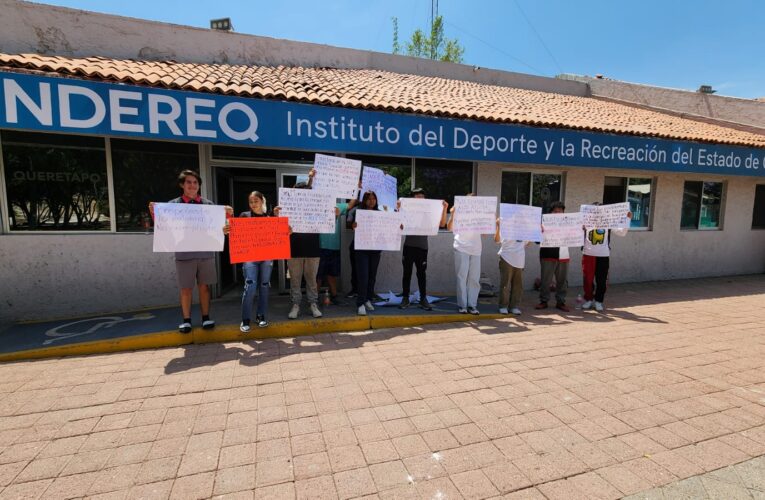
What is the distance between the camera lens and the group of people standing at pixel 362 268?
16.2ft

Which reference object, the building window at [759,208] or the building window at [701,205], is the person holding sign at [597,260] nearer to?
the building window at [701,205]

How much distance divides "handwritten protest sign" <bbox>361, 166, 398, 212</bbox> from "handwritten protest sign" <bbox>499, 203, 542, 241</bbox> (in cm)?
174

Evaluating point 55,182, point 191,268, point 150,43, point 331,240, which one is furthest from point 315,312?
point 150,43

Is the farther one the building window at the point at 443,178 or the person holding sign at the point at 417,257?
the building window at the point at 443,178

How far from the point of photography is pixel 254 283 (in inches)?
201

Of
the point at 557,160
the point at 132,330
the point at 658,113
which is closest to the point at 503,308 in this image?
the point at 557,160

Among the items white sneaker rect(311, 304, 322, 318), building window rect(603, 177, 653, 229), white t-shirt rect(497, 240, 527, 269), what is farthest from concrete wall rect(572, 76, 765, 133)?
white sneaker rect(311, 304, 322, 318)

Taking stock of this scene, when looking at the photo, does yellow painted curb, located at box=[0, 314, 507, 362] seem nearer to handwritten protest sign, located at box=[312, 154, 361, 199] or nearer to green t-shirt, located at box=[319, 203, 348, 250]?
green t-shirt, located at box=[319, 203, 348, 250]

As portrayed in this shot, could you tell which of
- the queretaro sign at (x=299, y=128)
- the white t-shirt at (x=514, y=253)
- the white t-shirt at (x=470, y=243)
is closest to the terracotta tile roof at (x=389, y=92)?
the queretaro sign at (x=299, y=128)

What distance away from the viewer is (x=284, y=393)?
357 cm

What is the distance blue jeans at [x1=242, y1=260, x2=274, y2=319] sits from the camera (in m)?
5.03

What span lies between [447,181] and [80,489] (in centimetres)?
685

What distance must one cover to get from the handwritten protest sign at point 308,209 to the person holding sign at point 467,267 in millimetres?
1937

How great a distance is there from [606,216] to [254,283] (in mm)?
5739
